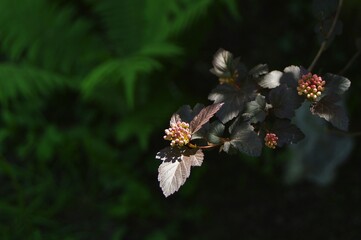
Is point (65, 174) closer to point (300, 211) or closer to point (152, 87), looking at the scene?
point (152, 87)

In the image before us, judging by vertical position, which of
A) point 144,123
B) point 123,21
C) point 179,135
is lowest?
point 144,123

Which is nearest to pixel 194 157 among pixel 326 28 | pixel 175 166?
pixel 175 166

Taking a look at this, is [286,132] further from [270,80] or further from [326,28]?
[326,28]

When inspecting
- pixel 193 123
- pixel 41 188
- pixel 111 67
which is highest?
pixel 193 123

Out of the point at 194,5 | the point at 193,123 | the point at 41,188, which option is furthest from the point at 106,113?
the point at 193,123

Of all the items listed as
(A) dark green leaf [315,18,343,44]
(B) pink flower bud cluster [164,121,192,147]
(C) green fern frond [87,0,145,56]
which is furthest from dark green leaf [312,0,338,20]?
(C) green fern frond [87,0,145,56]

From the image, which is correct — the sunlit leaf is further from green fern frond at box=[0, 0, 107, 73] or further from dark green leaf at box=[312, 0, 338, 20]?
green fern frond at box=[0, 0, 107, 73]

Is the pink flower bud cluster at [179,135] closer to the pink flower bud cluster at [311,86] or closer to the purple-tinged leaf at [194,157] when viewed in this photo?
the purple-tinged leaf at [194,157]
